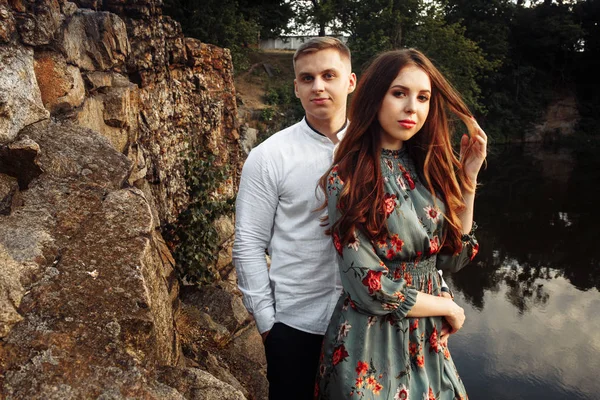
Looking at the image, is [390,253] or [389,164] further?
[389,164]

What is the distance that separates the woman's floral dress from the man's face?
395 millimetres

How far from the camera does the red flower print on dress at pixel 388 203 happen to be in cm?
159

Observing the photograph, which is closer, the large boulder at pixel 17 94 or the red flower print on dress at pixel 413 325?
the red flower print on dress at pixel 413 325

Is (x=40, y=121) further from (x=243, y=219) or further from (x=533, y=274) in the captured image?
(x=533, y=274)

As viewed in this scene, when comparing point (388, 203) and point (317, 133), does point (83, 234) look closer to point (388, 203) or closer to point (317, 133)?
point (317, 133)

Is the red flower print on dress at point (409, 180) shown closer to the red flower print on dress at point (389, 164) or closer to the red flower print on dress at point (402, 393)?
the red flower print on dress at point (389, 164)

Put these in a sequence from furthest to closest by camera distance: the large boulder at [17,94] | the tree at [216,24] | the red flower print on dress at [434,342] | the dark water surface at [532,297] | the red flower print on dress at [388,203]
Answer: the tree at [216,24] < the dark water surface at [532,297] < the large boulder at [17,94] < the red flower print on dress at [434,342] < the red flower print on dress at [388,203]

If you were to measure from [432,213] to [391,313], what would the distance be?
36cm

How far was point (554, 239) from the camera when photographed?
35.0 feet

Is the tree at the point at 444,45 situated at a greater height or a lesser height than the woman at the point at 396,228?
greater

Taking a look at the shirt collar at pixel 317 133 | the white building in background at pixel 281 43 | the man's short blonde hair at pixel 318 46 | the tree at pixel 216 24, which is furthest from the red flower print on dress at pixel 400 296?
the white building in background at pixel 281 43

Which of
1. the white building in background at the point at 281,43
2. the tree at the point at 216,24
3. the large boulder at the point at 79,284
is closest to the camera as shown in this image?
the large boulder at the point at 79,284

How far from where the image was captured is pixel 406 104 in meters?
1.65

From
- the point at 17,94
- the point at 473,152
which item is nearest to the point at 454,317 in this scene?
the point at 473,152
